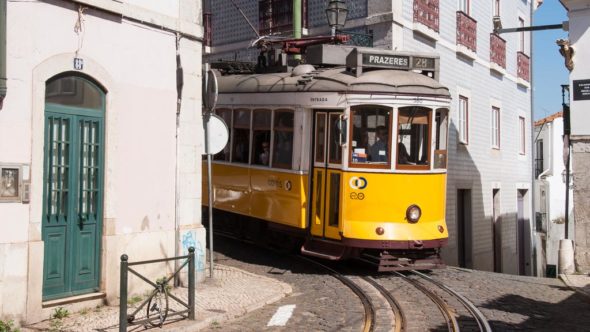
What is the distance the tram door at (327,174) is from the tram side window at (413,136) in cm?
97

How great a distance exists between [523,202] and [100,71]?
18.8 meters

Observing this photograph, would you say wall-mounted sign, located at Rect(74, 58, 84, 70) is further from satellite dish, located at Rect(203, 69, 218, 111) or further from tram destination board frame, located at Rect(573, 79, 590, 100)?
tram destination board frame, located at Rect(573, 79, 590, 100)

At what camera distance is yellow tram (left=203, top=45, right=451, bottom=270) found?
32.2ft

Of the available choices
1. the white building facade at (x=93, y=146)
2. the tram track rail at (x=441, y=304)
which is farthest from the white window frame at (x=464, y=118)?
the white building facade at (x=93, y=146)

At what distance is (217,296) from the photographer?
8461 mm

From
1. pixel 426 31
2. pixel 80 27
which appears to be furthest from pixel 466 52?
pixel 80 27

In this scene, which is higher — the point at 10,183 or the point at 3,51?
the point at 3,51

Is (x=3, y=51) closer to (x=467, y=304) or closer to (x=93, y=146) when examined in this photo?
(x=93, y=146)

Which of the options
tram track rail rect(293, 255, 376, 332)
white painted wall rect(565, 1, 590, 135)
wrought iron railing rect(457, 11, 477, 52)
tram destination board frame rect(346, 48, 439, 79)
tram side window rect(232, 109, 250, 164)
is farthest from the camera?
wrought iron railing rect(457, 11, 477, 52)

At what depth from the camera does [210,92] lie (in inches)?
378

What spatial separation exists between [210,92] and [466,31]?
10.5m

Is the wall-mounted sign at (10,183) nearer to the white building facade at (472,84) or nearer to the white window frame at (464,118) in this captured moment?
the white building facade at (472,84)

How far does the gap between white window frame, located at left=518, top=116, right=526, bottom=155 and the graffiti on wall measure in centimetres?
1627

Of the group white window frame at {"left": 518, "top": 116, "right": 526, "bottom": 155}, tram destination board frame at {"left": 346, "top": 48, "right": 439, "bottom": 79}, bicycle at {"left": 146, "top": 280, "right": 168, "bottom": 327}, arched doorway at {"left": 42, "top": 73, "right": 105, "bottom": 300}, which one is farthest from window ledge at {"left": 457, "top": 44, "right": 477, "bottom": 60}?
bicycle at {"left": 146, "top": 280, "right": 168, "bottom": 327}
